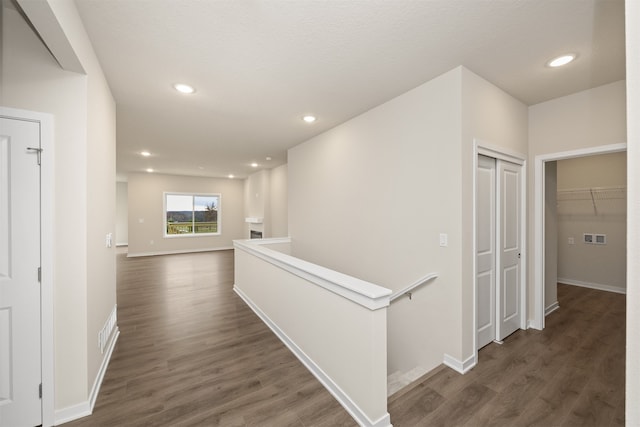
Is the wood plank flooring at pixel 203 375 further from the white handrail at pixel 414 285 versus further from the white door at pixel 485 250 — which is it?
the white door at pixel 485 250

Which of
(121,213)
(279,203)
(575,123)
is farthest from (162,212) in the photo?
(575,123)

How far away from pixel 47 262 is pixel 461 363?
3.31 m

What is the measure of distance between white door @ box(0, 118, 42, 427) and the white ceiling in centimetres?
100

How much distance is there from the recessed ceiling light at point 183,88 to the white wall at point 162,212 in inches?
289

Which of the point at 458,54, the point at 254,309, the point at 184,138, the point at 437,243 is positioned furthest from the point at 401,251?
the point at 184,138

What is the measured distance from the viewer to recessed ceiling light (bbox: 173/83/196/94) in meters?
2.69

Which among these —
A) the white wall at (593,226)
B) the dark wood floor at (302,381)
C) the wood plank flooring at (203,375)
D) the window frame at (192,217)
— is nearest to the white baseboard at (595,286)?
Result: the white wall at (593,226)

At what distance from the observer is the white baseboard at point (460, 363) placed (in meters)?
2.33

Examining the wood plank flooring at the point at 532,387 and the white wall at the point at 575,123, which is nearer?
the wood plank flooring at the point at 532,387

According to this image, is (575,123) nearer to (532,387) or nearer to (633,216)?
(532,387)

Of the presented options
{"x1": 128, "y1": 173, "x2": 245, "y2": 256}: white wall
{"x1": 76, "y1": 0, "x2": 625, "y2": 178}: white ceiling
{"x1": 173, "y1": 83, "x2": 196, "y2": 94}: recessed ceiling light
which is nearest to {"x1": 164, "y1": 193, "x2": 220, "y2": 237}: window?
{"x1": 128, "y1": 173, "x2": 245, "y2": 256}: white wall

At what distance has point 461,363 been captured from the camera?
233 cm

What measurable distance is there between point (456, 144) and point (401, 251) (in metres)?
1.24

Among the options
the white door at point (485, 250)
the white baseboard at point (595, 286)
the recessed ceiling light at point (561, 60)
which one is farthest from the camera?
the white baseboard at point (595, 286)
